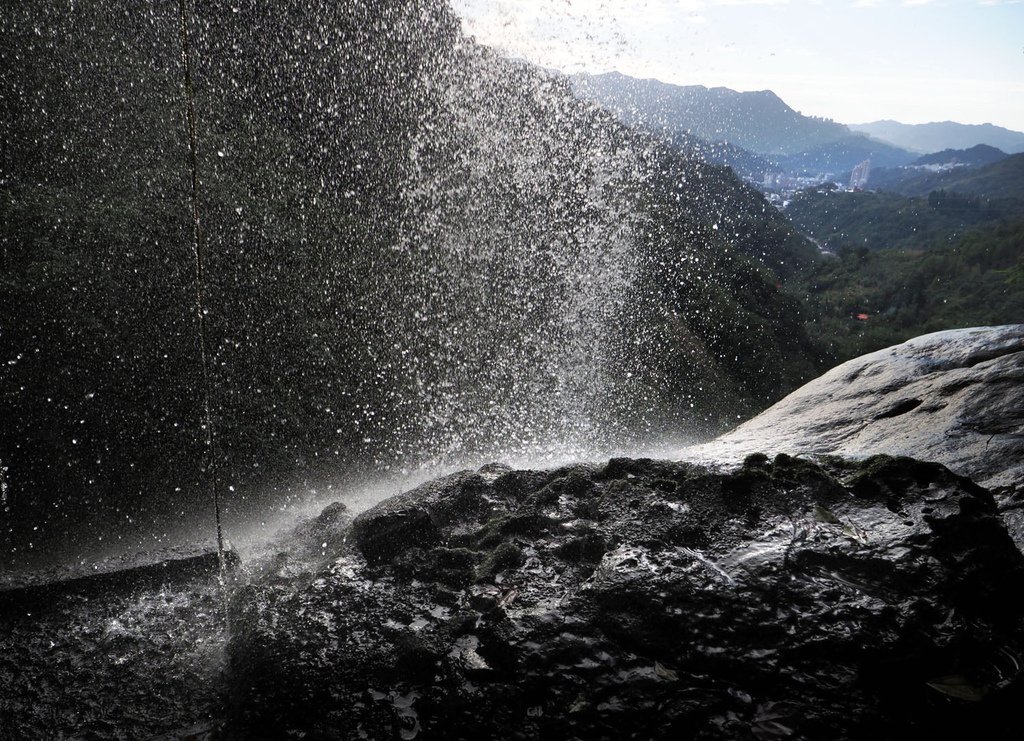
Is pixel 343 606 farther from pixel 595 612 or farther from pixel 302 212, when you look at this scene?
pixel 302 212

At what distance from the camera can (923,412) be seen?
3922 mm

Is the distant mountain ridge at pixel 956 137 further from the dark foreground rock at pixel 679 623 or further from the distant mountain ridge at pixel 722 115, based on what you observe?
the dark foreground rock at pixel 679 623

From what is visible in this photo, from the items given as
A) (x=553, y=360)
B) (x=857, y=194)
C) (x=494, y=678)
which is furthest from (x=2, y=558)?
(x=857, y=194)

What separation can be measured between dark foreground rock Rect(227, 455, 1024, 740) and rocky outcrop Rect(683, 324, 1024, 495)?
0.95m

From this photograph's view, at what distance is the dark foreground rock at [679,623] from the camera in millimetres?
1906

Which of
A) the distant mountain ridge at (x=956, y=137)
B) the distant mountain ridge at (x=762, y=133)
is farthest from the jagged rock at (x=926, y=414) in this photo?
the distant mountain ridge at (x=956, y=137)

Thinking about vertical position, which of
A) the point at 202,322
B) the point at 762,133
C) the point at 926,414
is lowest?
the point at 926,414

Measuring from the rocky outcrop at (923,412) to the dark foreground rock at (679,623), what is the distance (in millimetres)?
949

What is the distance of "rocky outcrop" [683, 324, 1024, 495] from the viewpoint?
3260 mm

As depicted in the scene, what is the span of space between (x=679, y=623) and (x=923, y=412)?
2.95m

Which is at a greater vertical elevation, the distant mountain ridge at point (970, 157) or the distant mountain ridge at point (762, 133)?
the distant mountain ridge at point (762, 133)

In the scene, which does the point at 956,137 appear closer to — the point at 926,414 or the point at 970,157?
the point at 970,157

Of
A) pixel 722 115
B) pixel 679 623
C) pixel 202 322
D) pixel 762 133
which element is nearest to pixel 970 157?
pixel 722 115

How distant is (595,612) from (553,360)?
35.3ft
